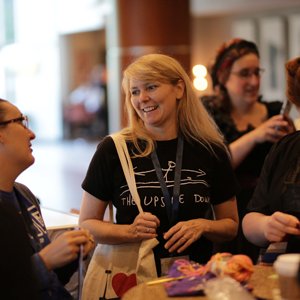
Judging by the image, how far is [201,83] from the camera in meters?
4.43

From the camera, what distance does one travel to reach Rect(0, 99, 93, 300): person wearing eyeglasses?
7.49 ft

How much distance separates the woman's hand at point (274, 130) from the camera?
12.0ft

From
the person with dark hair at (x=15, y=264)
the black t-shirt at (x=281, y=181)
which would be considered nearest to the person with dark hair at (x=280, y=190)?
the black t-shirt at (x=281, y=181)

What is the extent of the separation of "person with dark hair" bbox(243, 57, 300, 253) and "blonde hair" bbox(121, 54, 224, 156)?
474 millimetres

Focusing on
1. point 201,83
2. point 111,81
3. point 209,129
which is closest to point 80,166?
point 111,81

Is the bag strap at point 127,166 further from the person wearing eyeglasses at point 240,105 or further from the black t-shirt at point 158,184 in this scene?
the person wearing eyeglasses at point 240,105

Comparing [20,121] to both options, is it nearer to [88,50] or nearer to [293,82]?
[293,82]

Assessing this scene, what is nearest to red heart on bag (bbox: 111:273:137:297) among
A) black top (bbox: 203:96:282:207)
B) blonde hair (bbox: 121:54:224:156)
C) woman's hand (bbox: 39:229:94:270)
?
blonde hair (bbox: 121:54:224:156)

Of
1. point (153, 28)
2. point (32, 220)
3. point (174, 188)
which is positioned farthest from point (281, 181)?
point (153, 28)

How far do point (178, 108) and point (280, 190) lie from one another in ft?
2.43

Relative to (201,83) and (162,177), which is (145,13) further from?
(162,177)

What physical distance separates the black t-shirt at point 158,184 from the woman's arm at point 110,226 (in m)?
0.05

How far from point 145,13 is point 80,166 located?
21.9 feet

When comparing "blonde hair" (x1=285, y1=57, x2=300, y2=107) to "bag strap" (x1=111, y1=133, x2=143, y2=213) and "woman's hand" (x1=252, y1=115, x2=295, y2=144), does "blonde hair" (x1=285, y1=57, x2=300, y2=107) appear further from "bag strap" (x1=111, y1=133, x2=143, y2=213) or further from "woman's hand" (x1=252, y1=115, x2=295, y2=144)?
"woman's hand" (x1=252, y1=115, x2=295, y2=144)
